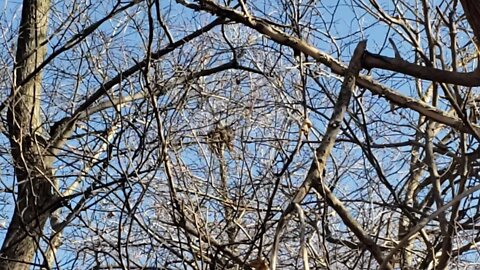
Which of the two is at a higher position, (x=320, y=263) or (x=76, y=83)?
(x=76, y=83)

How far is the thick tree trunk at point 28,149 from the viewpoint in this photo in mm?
5371

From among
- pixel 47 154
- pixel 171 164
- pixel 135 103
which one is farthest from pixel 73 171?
pixel 171 164

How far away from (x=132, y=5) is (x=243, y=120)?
143 centimetres

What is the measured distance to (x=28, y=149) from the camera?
19.0ft

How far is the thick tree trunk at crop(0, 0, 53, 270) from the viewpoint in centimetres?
537

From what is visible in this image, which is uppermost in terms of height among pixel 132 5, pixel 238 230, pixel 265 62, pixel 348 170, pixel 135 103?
pixel 132 5

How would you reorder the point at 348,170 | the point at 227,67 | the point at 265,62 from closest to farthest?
the point at 348,170 < the point at 265,62 < the point at 227,67

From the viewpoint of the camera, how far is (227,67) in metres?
6.01

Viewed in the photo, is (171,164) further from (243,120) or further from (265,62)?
(265,62)

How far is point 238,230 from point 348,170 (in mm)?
750

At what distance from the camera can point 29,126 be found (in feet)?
18.4

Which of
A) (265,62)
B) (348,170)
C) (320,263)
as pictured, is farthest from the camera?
(265,62)

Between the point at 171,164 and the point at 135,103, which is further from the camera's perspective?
the point at 135,103

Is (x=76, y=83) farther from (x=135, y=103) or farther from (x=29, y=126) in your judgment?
(x=135, y=103)
